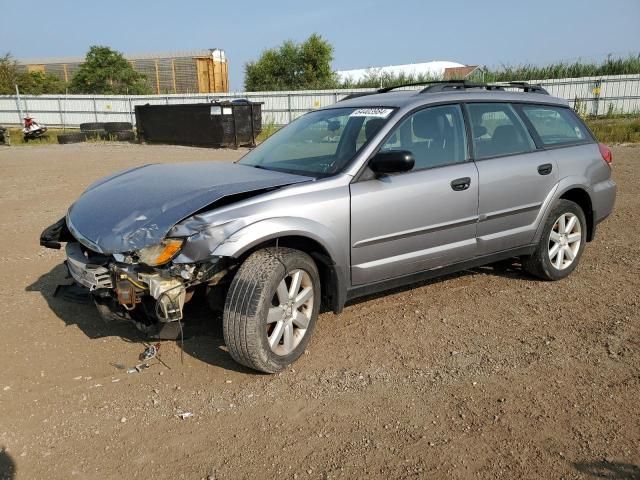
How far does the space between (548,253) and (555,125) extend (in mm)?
1207

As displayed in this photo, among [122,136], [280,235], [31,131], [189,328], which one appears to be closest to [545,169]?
[280,235]

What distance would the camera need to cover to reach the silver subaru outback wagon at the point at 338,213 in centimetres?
320

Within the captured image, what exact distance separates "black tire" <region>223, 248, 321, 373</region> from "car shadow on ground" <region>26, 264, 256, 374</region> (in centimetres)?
23

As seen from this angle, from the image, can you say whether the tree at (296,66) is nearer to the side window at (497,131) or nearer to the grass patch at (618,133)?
the grass patch at (618,133)

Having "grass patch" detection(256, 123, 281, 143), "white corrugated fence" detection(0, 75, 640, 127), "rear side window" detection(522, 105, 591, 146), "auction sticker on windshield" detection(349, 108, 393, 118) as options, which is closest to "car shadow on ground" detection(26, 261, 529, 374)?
"auction sticker on windshield" detection(349, 108, 393, 118)

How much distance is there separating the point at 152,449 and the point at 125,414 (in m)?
0.40

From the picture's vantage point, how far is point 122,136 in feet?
74.4

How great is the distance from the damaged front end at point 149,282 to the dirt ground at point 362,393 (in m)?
0.40

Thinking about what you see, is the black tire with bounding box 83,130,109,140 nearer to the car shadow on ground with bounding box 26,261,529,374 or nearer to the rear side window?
the car shadow on ground with bounding box 26,261,529,374

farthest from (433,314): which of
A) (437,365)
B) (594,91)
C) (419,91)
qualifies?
(594,91)

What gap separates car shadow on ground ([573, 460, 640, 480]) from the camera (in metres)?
2.46

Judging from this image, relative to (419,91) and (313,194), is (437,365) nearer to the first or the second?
(313,194)

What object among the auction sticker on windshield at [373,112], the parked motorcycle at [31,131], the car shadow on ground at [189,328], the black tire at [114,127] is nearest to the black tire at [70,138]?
the black tire at [114,127]

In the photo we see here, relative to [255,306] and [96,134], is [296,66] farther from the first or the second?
[255,306]
